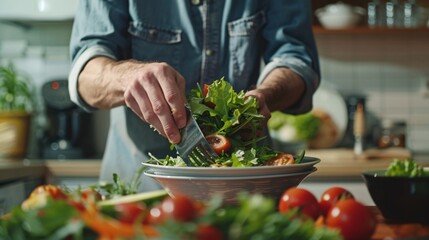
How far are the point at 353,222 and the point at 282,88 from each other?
793 millimetres

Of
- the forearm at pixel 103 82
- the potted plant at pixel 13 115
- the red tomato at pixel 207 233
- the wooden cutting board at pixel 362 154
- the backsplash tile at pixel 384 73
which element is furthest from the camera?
the backsplash tile at pixel 384 73

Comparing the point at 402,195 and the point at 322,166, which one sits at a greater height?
the point at 402,195

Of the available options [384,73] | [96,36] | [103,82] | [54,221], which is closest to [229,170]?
[54,221]

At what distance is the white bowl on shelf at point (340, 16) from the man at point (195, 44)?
1123 mm

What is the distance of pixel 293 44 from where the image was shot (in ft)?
5.62

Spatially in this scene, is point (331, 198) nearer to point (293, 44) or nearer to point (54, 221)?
point (54, 221)

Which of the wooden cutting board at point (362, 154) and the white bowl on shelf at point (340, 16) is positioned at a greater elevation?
the white bowl on shelf at point (340, 16)

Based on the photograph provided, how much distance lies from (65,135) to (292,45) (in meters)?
1.49

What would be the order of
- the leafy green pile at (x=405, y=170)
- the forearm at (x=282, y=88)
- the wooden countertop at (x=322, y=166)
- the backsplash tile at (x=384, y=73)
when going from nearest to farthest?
the leafy green pile at (x=405, y=170), the forearm at (x=282, y=88), the wooden countertop at (x=322, y=166), the backsplash tile at (x=384, y=73)

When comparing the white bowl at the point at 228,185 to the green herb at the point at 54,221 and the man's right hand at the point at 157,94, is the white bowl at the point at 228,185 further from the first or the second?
the green herb at the point at 54,221

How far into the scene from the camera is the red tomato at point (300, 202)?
0.79 metres

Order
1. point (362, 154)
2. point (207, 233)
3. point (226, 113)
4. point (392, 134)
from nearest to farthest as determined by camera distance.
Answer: point (207, 233), point (226, 113), point (362, 154), point (392, 134)

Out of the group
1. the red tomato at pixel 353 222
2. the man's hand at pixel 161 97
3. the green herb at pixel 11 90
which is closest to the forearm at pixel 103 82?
the man's hand at pixel 161 97

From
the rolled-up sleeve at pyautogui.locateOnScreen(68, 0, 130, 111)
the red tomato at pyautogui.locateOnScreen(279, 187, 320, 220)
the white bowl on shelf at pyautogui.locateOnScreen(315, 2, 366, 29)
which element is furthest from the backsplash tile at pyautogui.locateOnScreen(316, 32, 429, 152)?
the red tomato at pyautogui.locateOnScreen(279, 187, 320, 220)
